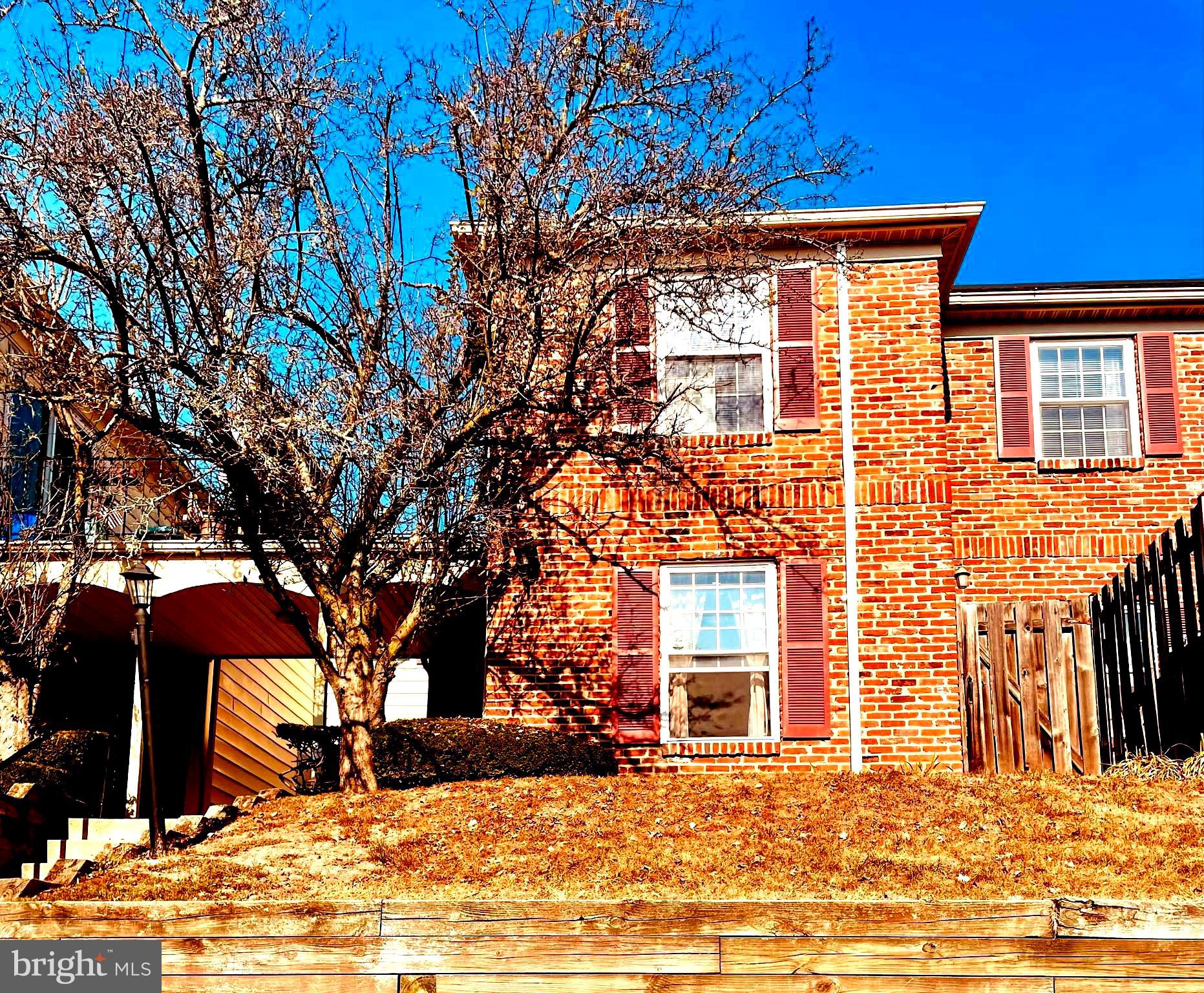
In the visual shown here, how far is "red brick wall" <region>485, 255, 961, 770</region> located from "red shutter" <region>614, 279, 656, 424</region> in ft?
2.45

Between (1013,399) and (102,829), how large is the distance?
10380 millimetres

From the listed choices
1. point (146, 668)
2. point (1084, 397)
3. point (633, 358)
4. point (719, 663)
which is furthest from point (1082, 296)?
point (146, 668)

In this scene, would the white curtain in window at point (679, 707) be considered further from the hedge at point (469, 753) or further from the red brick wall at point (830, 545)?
the hedge at point (469, 753)

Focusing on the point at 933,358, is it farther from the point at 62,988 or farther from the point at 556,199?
the point at 62,988

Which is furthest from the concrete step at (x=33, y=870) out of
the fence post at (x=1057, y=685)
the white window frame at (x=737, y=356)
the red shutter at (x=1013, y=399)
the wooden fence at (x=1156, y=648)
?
the red shutter at (x=1013, y=399)

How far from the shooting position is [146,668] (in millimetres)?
9945

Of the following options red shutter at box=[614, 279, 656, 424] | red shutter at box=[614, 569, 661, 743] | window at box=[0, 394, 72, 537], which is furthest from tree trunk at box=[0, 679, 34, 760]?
red shutter at box=[614, 279, 656, 424]

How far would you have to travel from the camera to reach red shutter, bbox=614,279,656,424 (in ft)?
41.2

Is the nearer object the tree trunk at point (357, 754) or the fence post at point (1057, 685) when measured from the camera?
the tree trunk at point (357, 754)

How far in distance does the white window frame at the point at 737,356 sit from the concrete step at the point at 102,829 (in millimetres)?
6309

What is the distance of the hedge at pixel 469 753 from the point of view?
11359mm

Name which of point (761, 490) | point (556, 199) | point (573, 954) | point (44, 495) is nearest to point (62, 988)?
point (573, 954)

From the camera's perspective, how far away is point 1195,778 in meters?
9.77

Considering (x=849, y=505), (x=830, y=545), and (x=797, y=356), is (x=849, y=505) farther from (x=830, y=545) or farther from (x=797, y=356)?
(x=797, y=356)
